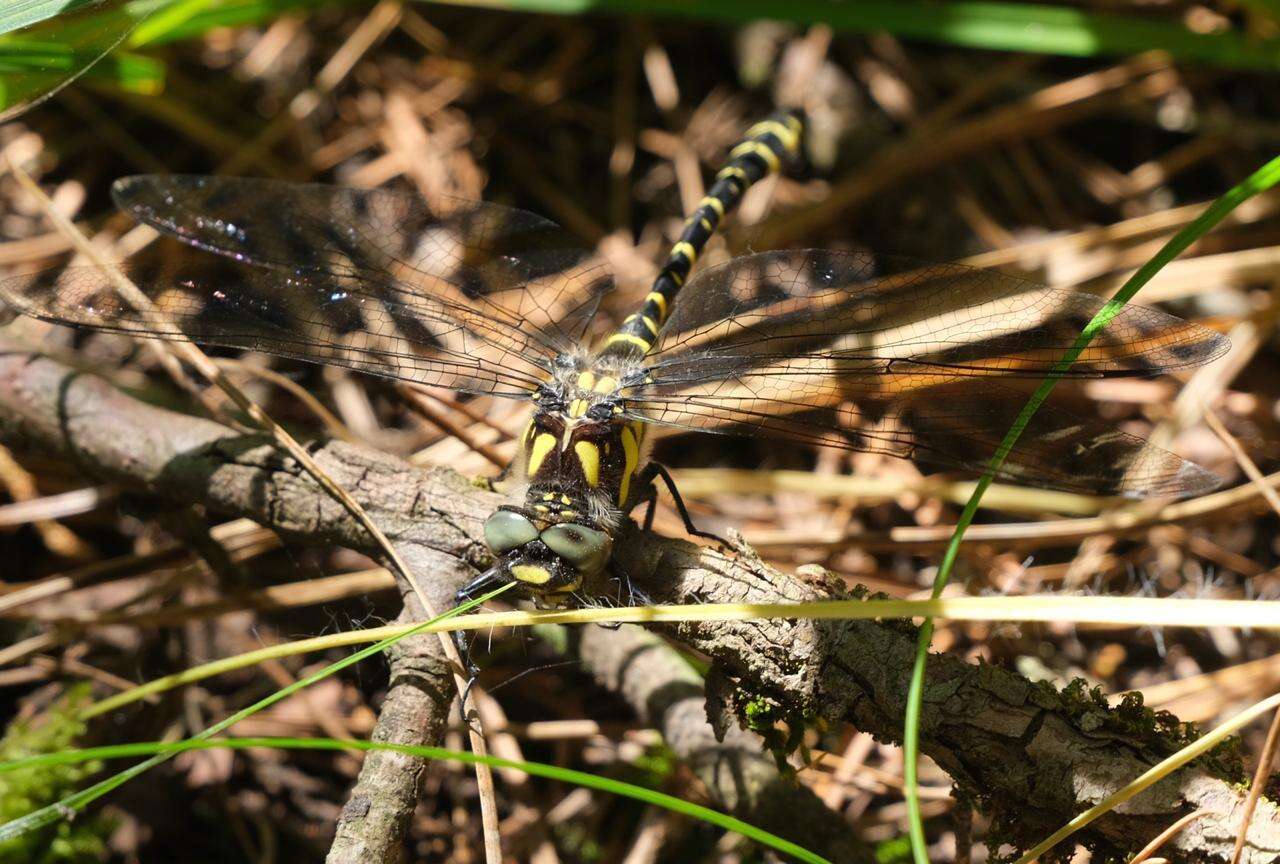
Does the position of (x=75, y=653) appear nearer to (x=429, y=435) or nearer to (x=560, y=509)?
(x=429, y=435)

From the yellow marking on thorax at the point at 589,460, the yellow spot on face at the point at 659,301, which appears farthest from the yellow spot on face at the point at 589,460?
the yellow spot on face at the point at 659,301

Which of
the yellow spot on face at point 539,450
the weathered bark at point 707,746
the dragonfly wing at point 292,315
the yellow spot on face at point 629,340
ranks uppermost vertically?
the yellow spot on face at point 629,340

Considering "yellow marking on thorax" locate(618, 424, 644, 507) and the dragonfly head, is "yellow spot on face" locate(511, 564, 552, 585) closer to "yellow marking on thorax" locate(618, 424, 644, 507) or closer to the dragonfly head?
the dragonfly head

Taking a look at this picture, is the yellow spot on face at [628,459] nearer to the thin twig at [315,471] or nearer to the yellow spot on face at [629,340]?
the yellow spot on face at [629,340]

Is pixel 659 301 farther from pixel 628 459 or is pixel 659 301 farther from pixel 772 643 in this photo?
pixel 772 643

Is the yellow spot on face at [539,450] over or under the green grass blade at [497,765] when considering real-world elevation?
over

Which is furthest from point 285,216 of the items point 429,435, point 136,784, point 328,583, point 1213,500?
point 1213,500
